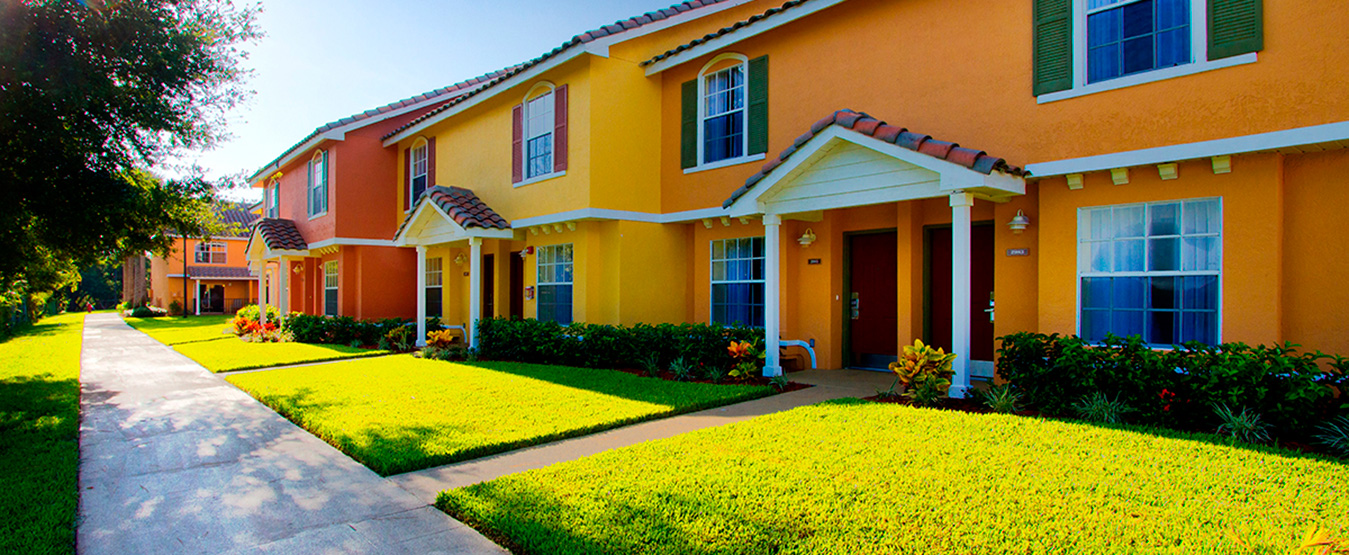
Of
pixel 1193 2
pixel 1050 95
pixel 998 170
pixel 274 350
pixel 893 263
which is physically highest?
pixel 1193 2

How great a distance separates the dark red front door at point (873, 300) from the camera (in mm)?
10336

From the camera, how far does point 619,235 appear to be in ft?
39.7

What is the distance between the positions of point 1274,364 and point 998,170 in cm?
303

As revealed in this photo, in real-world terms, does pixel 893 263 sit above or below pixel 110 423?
above

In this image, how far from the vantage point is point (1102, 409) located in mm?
6422

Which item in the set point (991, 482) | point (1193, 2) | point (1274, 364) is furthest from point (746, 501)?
point (1193, 2)

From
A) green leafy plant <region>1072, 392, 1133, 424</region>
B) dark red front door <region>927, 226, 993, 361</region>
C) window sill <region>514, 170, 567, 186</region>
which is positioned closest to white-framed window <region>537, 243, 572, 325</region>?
window sill <region>514, 170, 567, 186</region>

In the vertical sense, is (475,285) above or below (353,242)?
below

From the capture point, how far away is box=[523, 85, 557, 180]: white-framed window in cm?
1310

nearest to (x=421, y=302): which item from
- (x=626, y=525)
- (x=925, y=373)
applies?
(x=925, y=373)

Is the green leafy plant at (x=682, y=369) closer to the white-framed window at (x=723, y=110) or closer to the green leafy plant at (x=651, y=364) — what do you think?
the green leafy plant at (x=651, y=364)

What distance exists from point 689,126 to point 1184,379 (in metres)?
8.43

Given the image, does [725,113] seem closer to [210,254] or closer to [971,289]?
[971,289]

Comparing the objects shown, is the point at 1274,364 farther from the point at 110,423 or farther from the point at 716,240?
the point at 110,423
